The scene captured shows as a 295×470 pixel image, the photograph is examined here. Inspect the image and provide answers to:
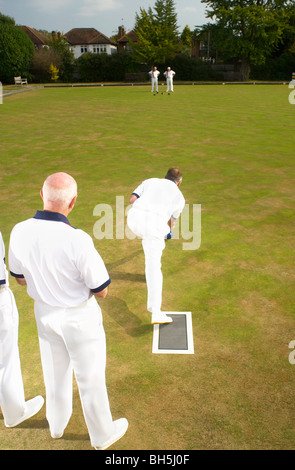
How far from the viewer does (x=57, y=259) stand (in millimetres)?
2619

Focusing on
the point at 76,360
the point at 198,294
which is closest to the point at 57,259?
the point at 76,360

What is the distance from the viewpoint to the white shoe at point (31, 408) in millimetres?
3428

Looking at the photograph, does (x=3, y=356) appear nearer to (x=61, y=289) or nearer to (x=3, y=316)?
(x=3, y=316)

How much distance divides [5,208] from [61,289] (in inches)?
246

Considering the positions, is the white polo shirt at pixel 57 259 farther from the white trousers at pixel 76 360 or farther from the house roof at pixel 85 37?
the house roof at pixel 85 37

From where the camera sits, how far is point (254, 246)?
667cm

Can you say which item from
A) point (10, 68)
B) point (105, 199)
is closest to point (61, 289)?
point (105, 199)

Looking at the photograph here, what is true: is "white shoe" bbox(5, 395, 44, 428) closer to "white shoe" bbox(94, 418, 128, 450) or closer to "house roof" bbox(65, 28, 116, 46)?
"white shoe" bbox(94, 418, 128, 450)

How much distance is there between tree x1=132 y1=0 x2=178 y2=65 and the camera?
50688 mm

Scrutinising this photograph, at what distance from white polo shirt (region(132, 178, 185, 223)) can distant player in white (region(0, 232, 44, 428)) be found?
2.15 metres

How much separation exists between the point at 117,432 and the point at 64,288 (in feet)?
4.84

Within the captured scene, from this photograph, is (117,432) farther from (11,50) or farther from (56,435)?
(11,50)

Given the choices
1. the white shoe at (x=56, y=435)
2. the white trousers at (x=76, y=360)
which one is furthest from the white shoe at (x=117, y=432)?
the white shoe at (x=56, y=435)

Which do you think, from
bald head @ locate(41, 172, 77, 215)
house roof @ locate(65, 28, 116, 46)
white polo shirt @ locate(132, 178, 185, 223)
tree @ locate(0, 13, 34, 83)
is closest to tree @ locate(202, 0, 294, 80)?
tree @ locate(0, 13, 34, 83)
